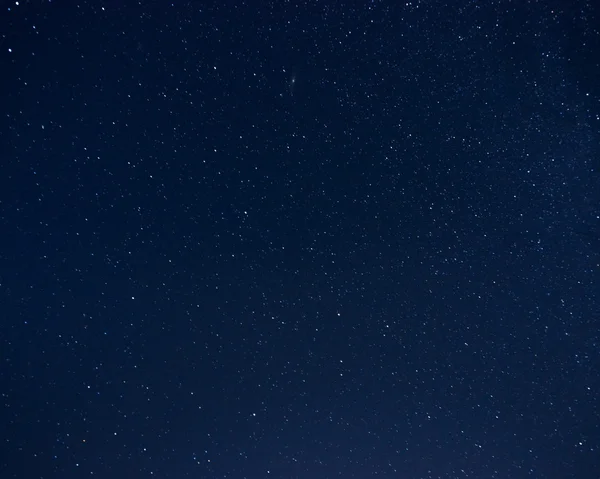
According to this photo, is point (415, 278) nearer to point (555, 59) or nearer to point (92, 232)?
point (555, 59)

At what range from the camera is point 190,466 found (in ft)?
2.36

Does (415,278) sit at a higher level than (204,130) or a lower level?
lower

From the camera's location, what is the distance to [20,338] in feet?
2.29

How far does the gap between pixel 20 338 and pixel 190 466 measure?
0.32 metres

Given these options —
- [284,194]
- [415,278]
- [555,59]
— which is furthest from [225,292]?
[555,59]

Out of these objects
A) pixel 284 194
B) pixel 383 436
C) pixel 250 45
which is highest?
pixel 250 45

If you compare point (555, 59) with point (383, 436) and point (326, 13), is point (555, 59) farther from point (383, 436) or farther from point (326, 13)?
point (383, 436)

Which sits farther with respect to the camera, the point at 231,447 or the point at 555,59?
the point at 231,447

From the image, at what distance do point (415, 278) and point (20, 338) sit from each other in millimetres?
584

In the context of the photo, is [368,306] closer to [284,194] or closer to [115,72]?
[284,194]

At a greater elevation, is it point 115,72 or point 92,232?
point 115,72

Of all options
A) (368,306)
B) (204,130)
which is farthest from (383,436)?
(204,130)

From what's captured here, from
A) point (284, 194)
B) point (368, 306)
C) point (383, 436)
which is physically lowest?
point (383, 436)

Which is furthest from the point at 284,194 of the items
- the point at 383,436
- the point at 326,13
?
the point at 383,436
